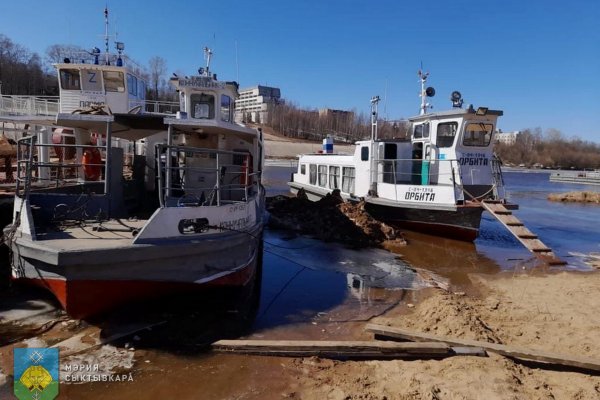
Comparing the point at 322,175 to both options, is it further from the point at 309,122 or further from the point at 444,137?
the point at 309,122

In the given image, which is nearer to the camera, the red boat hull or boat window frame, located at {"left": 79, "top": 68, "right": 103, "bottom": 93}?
the red boat hull

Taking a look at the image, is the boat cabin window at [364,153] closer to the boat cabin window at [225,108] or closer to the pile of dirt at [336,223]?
the pile of dirt at [336,223]

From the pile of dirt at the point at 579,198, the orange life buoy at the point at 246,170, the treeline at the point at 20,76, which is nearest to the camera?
the orange life buoy at the point at 246,170

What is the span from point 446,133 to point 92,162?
36.7ft

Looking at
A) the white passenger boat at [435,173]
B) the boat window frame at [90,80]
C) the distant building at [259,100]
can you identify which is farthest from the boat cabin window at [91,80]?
the distant building at [259,100]

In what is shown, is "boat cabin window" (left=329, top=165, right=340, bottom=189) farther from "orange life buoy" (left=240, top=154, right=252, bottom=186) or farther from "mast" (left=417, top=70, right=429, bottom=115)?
"orange life buoy" (left=240, top=154, right=252, bottom=186)

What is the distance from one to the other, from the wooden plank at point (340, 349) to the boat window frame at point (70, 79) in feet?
45.2

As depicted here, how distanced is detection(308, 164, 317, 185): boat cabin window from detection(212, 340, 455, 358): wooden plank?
16601mm

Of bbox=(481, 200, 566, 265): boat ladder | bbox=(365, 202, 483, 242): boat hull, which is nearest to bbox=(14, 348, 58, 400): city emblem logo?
bbox=(481, 200, 566, 265): boat ladder

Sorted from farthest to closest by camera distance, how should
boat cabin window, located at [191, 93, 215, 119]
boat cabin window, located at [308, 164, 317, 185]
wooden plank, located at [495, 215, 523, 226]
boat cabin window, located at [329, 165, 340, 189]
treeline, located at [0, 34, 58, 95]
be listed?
treeline, located at [0, 34, 58, 95], boat cabin window, located at [308, 164, 317, 185], boat cabin window, located at [329, 165, 340, 189], wooden plank, located at [495, 215, 523, 226], boat cabin window, located at [191, 93, 215, 119]

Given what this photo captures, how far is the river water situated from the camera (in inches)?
184

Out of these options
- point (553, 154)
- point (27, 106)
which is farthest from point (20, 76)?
point (553, 154)

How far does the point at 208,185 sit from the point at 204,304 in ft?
11.3

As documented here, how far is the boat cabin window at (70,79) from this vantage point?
1530 cm
